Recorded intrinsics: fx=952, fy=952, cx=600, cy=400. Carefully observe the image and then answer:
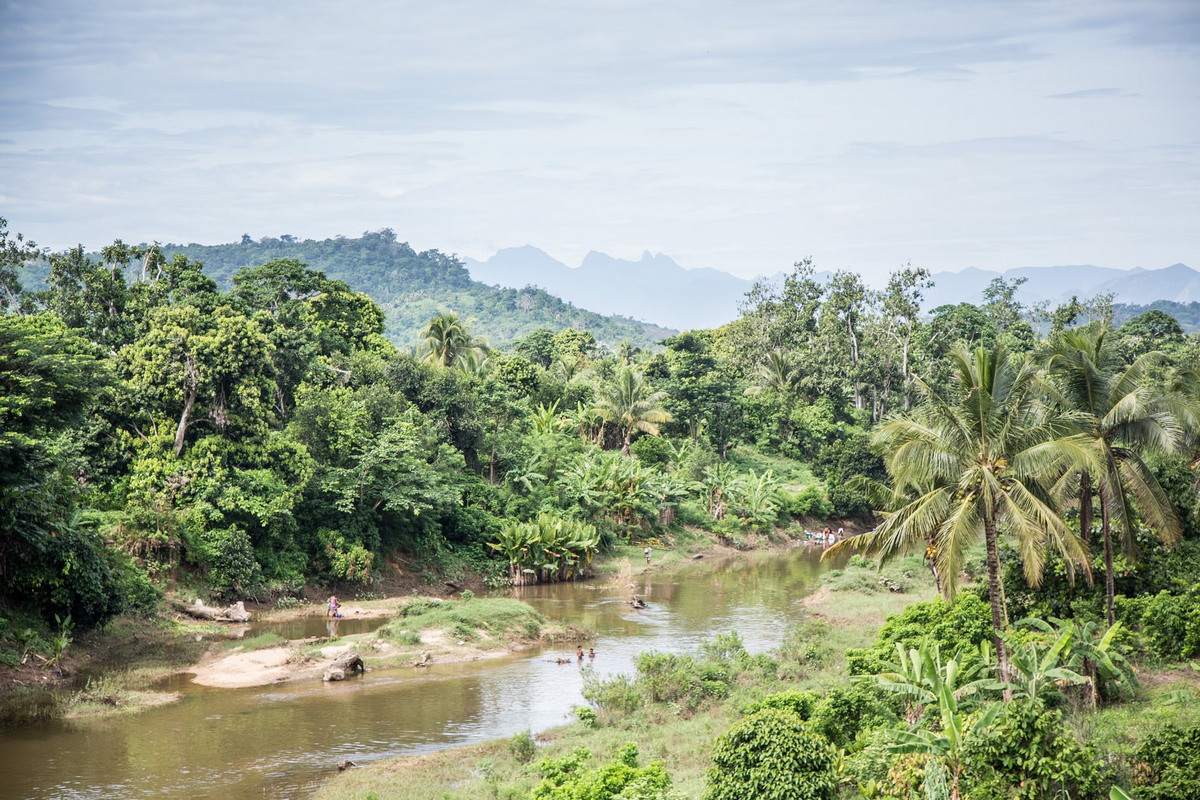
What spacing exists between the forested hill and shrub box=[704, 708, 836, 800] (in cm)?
12163

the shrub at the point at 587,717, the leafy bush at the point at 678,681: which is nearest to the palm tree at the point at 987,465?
the leafy bush at the point at 678,681

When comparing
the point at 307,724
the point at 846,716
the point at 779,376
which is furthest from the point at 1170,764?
the point at 779,376

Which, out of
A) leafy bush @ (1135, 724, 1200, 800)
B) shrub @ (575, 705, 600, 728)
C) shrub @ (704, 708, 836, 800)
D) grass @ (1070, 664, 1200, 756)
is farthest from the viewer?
shrub @ (575, 705, 600, 728)

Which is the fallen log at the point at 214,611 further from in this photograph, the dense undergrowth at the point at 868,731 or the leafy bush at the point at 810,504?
the leafy bush at the point at 810,504

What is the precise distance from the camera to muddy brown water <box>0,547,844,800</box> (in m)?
17.2

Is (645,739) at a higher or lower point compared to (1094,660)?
lower

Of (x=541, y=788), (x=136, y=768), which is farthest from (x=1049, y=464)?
(x=136, y=768)

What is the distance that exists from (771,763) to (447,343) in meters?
A: 42.7

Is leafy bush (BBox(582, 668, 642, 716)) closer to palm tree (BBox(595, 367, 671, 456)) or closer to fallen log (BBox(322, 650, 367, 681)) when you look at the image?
fallen log (BBox(322, 650, 367, 681))

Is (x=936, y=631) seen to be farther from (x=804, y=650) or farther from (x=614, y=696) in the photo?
(x=614, y=696)

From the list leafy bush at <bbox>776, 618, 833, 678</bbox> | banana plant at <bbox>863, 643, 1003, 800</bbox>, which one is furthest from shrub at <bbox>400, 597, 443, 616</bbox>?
banana plant at <bbox>863, 643, 1003, 800</bbox>

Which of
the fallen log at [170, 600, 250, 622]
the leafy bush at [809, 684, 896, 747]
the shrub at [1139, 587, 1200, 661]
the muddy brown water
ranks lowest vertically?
the muddy brown water

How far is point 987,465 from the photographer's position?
16422mm

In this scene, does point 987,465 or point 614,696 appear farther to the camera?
point 614,696
